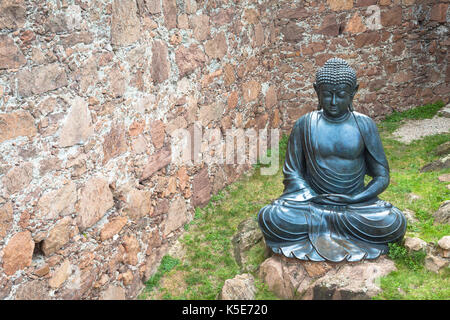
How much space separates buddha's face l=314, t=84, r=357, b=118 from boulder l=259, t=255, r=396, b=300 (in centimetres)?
127

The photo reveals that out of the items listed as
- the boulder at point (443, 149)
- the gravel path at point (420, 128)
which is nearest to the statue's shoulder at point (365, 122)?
the boulder at point (443, 149)

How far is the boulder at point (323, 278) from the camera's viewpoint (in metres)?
3.87

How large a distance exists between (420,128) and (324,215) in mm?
4003

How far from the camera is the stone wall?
3.30 m

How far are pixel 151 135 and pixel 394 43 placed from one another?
4.71 metres

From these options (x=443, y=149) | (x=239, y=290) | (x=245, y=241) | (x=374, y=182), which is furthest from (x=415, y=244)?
(x=443, y=149)

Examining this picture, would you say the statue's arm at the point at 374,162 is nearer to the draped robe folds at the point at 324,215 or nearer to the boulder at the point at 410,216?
the draped robe folds at the point at 324,215

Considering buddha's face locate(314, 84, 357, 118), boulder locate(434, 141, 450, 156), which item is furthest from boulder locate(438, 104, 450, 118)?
buddha's face locate(314, 84, 357, 118)

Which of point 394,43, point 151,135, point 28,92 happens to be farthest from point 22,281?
point 394,43

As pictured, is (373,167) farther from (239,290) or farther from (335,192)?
(239,290)

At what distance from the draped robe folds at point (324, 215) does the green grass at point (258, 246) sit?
0.24 meters
